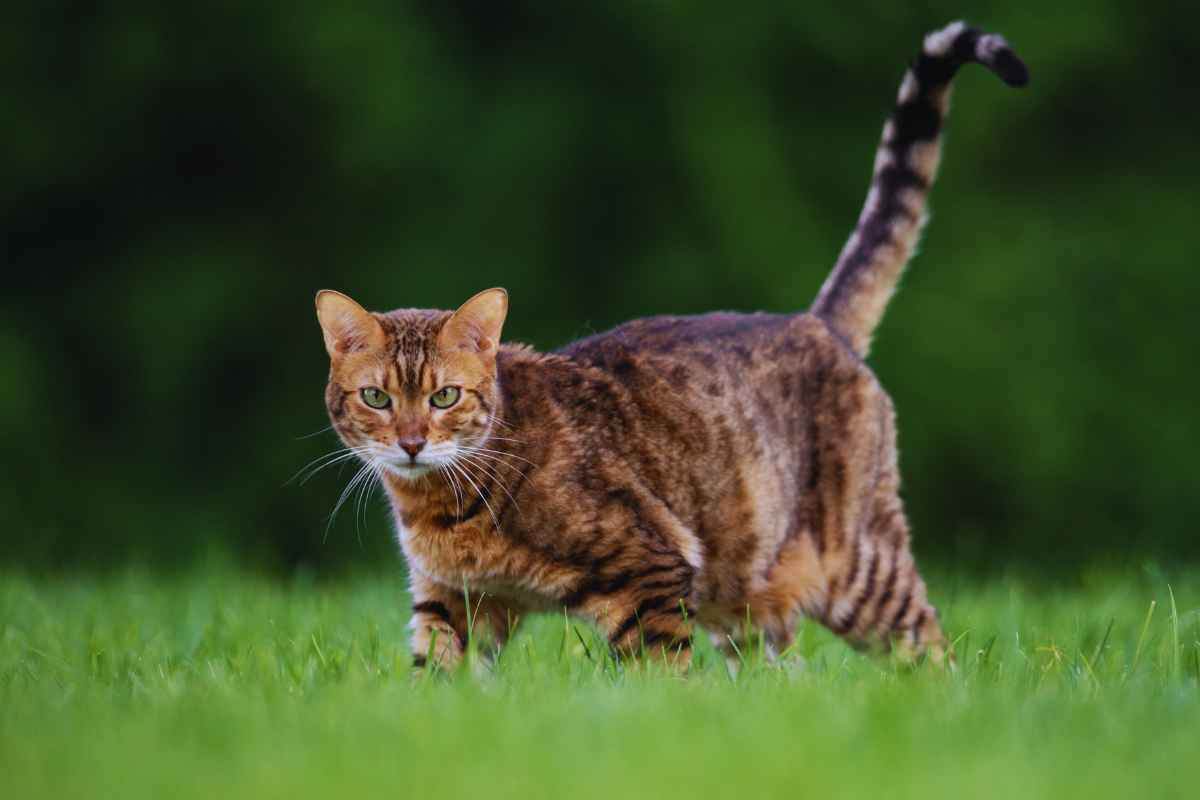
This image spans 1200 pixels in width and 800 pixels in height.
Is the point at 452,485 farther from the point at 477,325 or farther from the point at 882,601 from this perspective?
the point at 882,601

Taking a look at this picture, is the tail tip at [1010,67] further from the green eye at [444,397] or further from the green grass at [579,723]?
the green eye at [444,397]

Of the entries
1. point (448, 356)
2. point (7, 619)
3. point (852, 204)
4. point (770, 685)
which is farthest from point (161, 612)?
point (852, 204)

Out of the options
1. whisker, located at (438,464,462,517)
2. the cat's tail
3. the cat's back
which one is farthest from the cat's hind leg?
whisker, located at (438,464,462,517)

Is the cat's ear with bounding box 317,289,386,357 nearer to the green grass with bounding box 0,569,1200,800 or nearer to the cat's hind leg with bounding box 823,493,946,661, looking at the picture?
the green grass with bounding box 0,569,1200,800

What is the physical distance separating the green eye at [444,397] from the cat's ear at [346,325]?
209 mm

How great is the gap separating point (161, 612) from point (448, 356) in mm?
1841

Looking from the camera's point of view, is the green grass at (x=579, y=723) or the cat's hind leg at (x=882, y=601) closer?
the green grass at (x=579, y=723)

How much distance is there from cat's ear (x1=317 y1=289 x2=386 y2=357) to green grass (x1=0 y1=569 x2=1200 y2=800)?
76 centimetres

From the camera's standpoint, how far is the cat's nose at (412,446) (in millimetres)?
3494

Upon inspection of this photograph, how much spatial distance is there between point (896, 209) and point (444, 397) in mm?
1709

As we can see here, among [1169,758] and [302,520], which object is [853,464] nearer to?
[1169,758]

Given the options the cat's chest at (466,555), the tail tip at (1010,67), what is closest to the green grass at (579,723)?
the cat's chest at (466,555)

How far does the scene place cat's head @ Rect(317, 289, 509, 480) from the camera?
11.6 ft

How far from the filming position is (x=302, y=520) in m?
7.58
